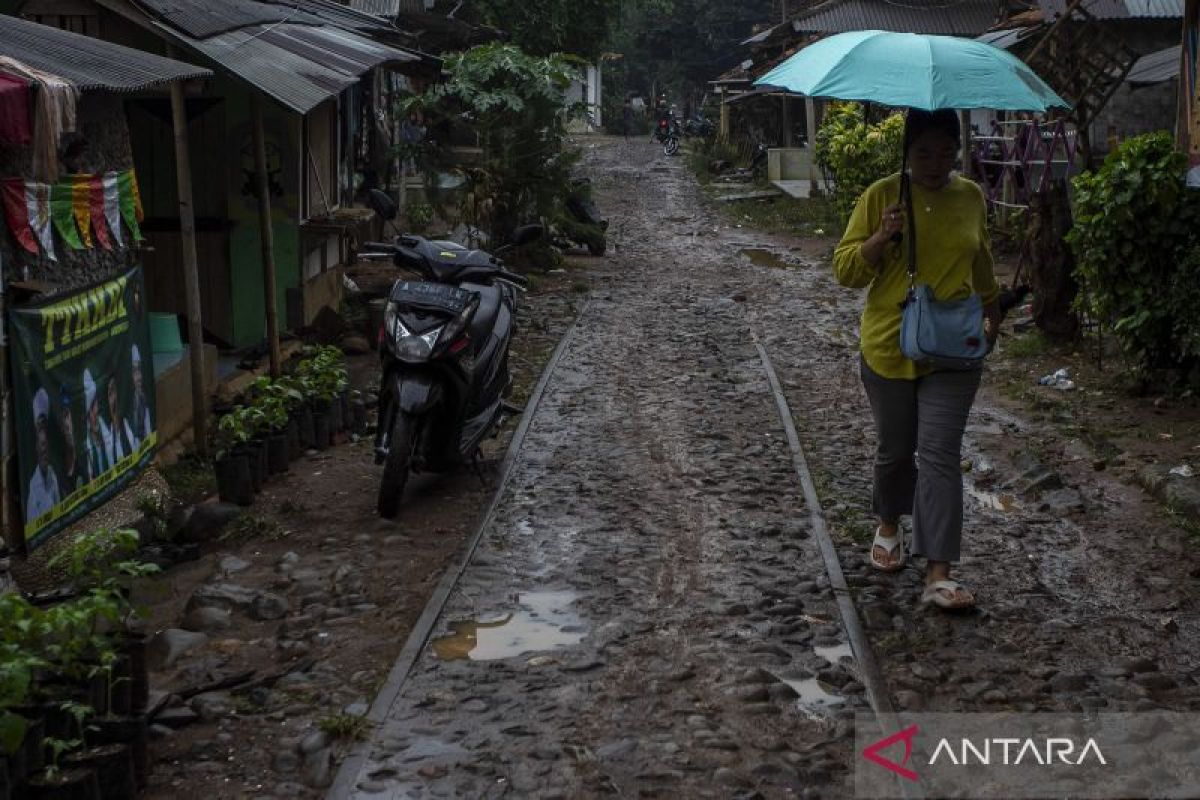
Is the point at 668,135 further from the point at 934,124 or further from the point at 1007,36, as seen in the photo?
the point at 934,124

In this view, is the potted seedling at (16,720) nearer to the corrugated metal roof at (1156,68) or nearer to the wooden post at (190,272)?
the wooden post at (190,272)

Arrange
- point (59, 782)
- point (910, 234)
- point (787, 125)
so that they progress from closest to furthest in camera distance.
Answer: point (59, 782) < point (910, 234) < point (787, 125)

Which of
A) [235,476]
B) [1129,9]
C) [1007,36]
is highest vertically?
[1129,9]

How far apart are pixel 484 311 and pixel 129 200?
2239mm

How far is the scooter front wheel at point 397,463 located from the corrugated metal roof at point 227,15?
348 cm

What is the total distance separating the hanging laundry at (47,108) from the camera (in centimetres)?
600

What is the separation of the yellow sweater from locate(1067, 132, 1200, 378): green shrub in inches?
149

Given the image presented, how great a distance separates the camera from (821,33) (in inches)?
1213

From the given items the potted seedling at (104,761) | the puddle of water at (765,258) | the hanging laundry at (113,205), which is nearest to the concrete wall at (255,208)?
the hanging laundry at (113,205)

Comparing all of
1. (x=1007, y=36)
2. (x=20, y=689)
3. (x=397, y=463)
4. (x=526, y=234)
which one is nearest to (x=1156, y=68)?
(x=1007, y=36)

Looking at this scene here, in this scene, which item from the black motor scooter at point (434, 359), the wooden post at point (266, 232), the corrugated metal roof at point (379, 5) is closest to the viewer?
the black motor scooter at point (434, 359)

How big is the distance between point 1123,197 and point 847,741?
6.10 meters

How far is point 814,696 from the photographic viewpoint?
16.8ft

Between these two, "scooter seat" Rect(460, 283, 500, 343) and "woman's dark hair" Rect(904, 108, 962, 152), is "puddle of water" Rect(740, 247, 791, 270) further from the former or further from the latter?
"woman's dark hair" Rect(904, 108, 962, 152)
